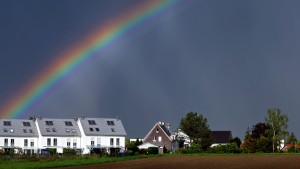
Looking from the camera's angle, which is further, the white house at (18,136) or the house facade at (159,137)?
the house facade at (159,137)

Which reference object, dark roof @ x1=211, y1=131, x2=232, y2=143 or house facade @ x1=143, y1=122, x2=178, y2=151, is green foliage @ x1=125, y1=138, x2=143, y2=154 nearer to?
house facade @ x1=143, y1=122, x2=178, y2=151

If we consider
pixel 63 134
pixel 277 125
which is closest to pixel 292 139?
pixel 277 125

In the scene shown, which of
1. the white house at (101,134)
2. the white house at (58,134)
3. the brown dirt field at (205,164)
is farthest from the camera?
the white house at (101,134)

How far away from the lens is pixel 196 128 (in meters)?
135

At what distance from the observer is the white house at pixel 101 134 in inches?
5025

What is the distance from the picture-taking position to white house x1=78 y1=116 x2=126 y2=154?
127625mm

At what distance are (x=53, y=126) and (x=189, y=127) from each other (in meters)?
33.1

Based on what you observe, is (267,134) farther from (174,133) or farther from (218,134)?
(218,134)

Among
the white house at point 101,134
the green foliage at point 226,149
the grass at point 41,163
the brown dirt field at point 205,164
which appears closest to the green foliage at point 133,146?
the white house at point 101,134

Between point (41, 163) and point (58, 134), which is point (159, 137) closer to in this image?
point (58, 134)

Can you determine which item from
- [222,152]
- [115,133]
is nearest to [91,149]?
[115,133]

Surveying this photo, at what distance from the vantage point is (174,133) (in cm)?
14450

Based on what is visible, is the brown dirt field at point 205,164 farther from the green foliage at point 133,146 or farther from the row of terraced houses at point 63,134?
the row of terraced houses at point 63,134

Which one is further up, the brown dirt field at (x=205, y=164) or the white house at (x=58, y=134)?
the white house at (x=58, y=134)
